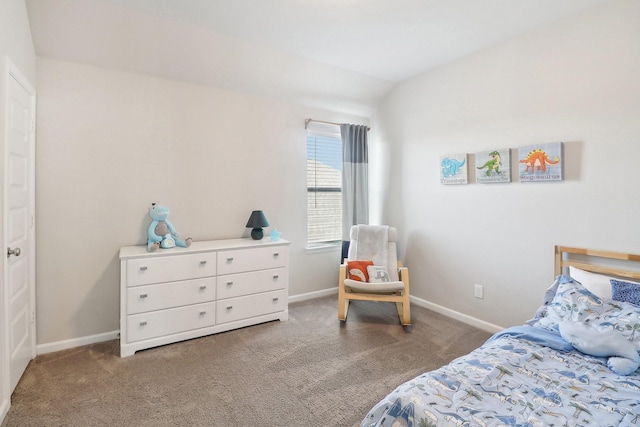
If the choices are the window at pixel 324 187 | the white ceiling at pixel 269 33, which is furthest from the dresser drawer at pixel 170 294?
the white ceiling at pixel 269 33

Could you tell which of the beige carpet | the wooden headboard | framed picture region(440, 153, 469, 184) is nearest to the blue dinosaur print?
framed picture region(440, 153, 469, 184)

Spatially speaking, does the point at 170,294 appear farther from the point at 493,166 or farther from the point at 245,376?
the point at 493,166

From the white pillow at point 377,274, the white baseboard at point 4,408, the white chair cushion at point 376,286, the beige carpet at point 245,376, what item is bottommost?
the beige carpet at point 245,376

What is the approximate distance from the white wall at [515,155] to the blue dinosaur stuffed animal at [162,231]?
2.54 m

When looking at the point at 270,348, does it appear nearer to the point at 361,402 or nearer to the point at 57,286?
the point at 361,402

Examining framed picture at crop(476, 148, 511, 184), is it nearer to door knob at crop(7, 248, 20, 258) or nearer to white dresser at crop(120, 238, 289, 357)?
white dresser at crop(120, 238, 289, 357)

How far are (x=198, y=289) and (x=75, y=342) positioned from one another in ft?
3.48

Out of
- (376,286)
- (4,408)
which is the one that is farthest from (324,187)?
(4,408)

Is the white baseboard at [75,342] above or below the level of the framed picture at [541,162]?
below

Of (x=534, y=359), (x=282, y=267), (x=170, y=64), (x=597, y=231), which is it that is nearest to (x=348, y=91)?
(x=170, y=64)

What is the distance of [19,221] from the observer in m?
2.13

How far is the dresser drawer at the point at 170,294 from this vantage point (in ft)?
8.30

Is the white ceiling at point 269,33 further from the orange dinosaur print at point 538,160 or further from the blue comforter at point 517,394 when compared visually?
the blue comforter at point 517,394

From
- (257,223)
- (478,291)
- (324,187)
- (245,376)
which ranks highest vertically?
Result: (324,187)
